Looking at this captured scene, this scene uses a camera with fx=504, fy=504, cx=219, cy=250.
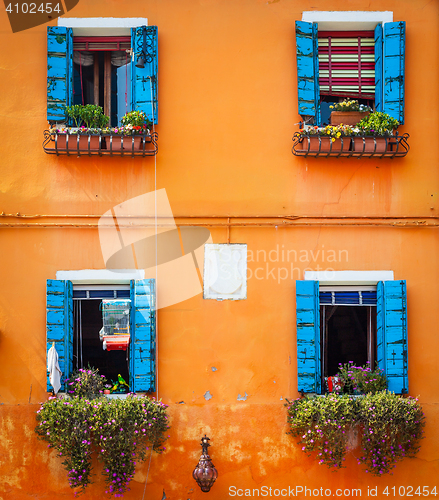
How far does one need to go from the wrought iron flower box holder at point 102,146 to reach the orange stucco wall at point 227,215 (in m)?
0.15

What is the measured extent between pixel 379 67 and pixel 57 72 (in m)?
3.89

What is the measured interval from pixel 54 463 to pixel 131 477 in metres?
0.99

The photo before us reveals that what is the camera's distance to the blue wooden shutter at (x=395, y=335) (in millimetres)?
5852

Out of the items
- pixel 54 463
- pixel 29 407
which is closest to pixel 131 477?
pixel 54 463

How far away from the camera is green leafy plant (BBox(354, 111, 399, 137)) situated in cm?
590

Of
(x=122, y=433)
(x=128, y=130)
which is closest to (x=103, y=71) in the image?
(x=128, y=130)

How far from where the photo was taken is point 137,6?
611 cm

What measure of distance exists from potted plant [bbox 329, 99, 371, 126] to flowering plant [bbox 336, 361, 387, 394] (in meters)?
2.94

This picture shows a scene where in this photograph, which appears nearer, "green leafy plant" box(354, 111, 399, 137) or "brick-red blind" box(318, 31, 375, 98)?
"green leafy plant" box(354, 111, 399, 137)

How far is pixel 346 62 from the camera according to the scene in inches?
248

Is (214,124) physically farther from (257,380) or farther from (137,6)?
(257,380)

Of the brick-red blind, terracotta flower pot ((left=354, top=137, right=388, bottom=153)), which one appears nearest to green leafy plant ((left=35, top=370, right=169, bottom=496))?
terracotta flower pot ((left=354, top=137, right=388, bottom=153))

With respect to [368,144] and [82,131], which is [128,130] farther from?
[368,144]

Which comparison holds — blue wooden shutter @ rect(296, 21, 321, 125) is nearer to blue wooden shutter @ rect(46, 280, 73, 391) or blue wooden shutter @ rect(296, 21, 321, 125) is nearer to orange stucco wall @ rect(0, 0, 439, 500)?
orange stucco wall @ rect(0, 0, 439, 500)
